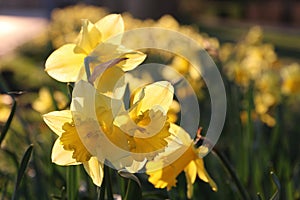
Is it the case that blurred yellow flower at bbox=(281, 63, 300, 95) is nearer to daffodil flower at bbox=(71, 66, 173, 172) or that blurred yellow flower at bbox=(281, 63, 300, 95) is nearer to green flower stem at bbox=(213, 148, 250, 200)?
green flower stem at bbox=(213, 148, 250, 200)

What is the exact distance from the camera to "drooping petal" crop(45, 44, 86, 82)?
1119 mm

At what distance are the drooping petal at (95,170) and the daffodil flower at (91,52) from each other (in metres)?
0.16

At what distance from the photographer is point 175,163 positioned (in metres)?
1.15

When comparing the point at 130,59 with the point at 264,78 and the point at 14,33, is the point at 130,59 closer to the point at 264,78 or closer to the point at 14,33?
the point at 264,78

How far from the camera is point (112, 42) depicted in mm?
1087

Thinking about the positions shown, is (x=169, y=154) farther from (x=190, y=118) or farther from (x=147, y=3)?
(x=147, y=3)

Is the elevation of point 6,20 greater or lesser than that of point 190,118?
lesser

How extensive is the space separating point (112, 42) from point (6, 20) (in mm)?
17670

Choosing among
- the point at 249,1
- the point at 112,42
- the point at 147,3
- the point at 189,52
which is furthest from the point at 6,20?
the point at 112,42

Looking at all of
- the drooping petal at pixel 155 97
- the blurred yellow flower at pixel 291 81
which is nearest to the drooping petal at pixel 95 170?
the drooping petal at pixel 155 97

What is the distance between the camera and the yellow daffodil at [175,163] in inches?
42.9

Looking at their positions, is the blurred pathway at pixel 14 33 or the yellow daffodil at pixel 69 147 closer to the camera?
the yellow daffodil at pixel 69 147

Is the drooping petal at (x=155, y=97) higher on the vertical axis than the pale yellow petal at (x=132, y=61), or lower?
lower

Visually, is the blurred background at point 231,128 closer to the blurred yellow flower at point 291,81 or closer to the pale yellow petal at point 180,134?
the blurred yellow flower at point 291,81
